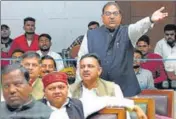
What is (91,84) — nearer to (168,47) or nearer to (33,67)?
(33,67)

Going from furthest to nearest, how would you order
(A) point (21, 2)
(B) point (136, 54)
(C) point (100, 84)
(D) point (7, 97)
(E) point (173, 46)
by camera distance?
1. (A) point (21, 2)
2. (E) point (173, 46)
3. (B) point (136, 54)
4. (C) point (100, 84)
5. (D) point (7, 97)

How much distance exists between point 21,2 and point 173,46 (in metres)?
2.19

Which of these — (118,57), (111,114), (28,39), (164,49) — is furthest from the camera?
(28,39)

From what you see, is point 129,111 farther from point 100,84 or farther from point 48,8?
point 48,8

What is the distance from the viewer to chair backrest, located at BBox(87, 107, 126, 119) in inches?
181

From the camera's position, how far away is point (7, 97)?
14.4 feet

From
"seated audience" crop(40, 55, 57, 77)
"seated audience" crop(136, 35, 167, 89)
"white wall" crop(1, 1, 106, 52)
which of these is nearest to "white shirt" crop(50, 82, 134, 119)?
"seated audience" crop(40, 55, 57, 77)

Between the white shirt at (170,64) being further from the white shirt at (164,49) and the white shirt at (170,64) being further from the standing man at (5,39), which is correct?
the standing man at (5,39)

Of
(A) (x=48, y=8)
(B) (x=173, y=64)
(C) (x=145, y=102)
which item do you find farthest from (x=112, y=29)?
(A) (x=48, y=8)

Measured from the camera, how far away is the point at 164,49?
8344mm

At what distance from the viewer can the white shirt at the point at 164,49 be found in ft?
27.2

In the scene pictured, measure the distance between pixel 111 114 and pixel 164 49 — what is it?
382 centimetres

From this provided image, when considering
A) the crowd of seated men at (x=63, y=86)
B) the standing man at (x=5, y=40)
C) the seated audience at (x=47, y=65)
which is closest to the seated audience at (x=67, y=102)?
the crowd of seated men at (x=63, y=86)

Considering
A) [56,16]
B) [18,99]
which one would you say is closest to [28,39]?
[56,16]
